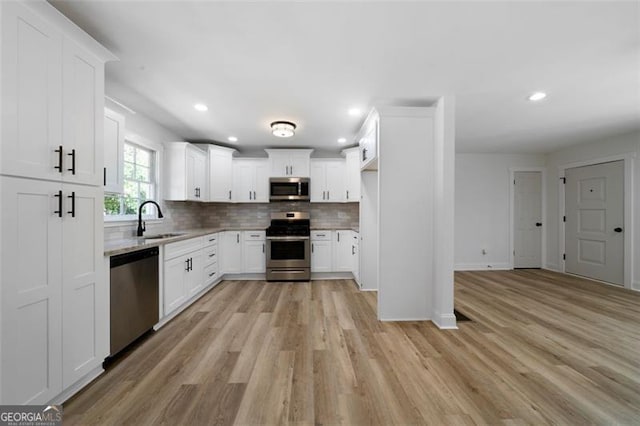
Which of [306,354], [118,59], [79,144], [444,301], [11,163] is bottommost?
[306,354]

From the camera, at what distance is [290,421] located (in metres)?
1.40

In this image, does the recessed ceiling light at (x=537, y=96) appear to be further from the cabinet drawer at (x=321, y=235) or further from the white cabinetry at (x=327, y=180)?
the cabinet drawer at (x=321, y=235)

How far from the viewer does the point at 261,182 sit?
15.3ft

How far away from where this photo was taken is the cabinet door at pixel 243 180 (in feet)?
15.3

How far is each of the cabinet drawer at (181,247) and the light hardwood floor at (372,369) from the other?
29.0 inches

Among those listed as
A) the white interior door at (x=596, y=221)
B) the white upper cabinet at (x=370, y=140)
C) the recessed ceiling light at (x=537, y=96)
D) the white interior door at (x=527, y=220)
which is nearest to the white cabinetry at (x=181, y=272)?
the white upper cabinet at (x=370, y=140)

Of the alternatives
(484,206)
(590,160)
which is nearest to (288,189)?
(484,206)

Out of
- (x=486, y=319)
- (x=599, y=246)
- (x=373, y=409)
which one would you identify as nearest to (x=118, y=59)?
(x=373, y=409)

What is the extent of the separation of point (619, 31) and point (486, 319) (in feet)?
8.76

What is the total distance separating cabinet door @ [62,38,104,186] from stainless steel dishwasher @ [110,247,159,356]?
2.35 feet

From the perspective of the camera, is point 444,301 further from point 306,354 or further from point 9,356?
point 9,356

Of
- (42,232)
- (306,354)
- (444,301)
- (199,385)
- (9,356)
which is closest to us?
(9,356)

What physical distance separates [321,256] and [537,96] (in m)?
3.57

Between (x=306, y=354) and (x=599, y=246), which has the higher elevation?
(x=599, y=246)
